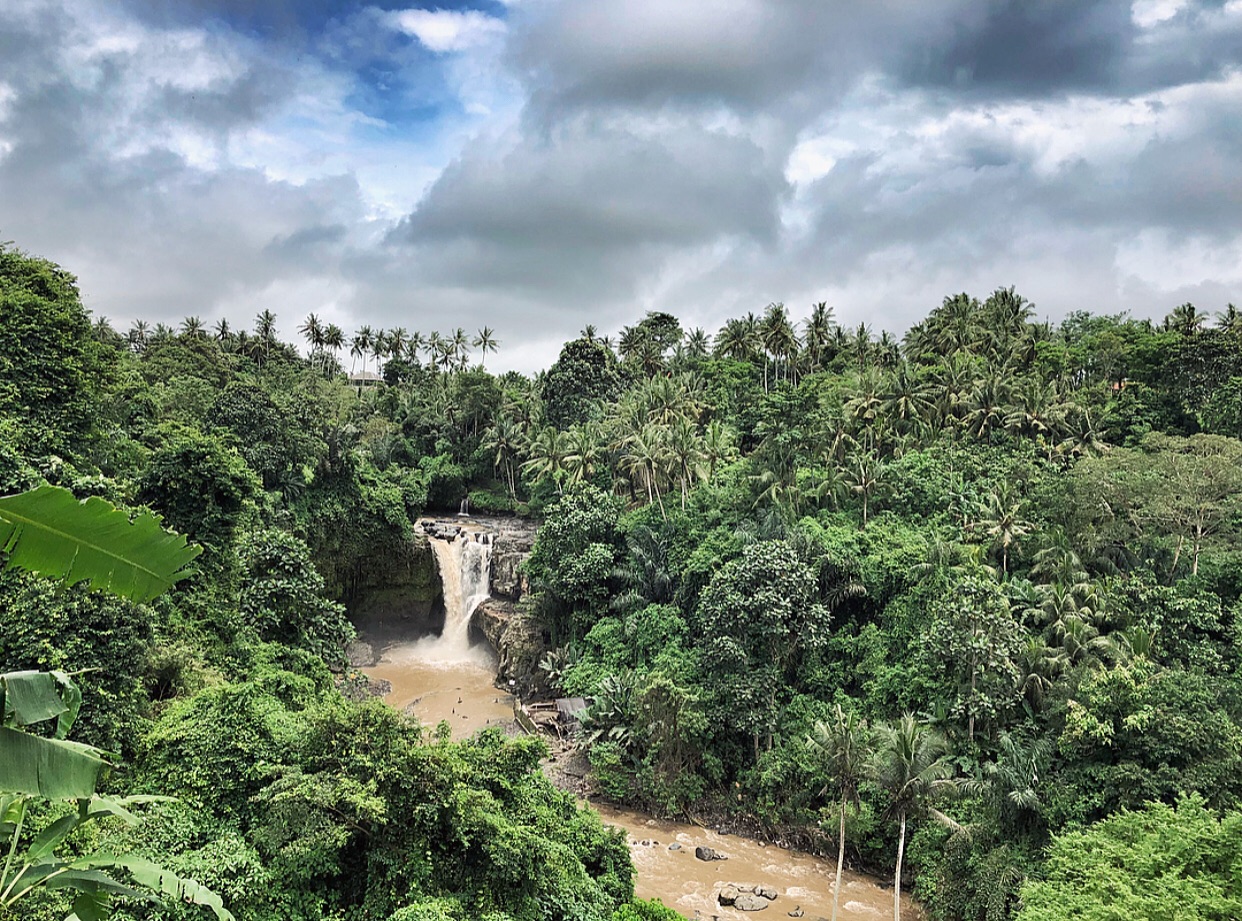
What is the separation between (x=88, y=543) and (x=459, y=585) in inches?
1385

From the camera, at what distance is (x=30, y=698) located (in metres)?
3.60

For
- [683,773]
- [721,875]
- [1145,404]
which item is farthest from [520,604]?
[1145,404]

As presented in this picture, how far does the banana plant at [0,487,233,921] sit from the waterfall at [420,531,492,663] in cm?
3315

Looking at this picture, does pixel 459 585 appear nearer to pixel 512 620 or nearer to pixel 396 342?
pixel 512 620

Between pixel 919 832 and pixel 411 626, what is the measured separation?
88.3 feet

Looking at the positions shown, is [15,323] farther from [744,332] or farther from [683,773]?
[744,332]

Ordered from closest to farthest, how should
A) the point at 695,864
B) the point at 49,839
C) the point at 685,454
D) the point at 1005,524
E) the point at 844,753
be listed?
the point at 49,839 < the point at 844,753 < the point at 695,864 < the point at 1005,524 < the point at 685,454

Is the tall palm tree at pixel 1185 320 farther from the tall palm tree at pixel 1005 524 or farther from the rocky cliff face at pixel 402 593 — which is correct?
the rocky cliff face at pixel 402 593

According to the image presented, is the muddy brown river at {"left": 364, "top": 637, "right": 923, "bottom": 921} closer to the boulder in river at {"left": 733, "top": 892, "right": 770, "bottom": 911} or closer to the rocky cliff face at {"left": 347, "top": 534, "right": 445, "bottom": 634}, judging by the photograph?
the boulder in river at {"left": 733, "top": 892, "right": 770, "bottom": 911}

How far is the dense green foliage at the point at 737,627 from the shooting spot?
12.2 meters

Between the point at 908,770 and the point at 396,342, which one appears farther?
the point at 396,342

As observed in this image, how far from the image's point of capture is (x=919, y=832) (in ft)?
62.1

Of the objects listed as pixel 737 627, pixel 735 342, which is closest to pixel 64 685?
pixel 737 627

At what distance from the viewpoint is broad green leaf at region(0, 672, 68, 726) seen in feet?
11.5
